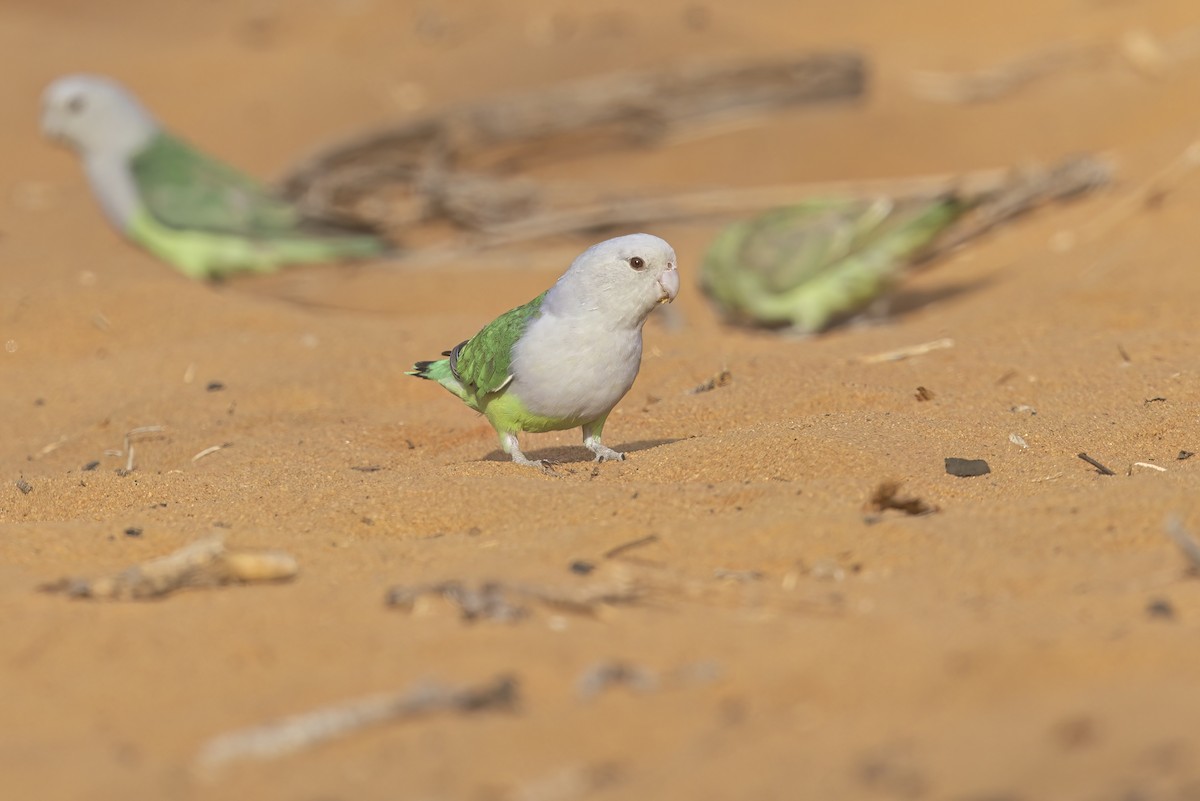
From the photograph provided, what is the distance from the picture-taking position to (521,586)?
3.21 metres

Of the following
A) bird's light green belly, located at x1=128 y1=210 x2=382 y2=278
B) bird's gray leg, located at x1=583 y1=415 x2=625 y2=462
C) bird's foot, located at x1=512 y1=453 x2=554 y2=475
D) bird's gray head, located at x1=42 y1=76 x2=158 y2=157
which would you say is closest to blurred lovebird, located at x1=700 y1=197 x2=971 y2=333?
bird's light green belly, located at x1=128 y1=210 x2=382 y2=278

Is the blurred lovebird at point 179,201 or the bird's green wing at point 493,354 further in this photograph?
the blurred lovebird at point 179,201

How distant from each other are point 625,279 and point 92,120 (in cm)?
659

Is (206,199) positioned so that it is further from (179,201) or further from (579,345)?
(579,345)

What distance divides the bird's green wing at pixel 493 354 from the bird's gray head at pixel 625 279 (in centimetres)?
13

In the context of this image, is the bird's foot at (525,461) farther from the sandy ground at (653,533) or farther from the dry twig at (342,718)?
the dry twig at (342,718)

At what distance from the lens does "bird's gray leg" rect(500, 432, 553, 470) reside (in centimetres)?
477

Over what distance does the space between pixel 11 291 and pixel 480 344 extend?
3979 mm

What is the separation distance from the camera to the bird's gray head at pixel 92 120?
33.1 feet

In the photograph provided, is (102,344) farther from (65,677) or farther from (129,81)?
(129,81)

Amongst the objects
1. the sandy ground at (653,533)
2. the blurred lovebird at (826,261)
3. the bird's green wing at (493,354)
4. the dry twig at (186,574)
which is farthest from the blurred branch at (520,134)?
the dry twig at (186,574)

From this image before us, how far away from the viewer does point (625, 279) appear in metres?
4.71

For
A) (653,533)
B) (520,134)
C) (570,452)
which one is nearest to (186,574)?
(653,533)

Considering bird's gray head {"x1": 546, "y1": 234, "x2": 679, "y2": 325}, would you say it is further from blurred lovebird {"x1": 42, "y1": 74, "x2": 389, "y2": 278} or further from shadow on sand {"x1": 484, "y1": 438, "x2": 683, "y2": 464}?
blurred lovebird {"x1": 42, "y1": 74, "x2": 389, "y2": 278}
